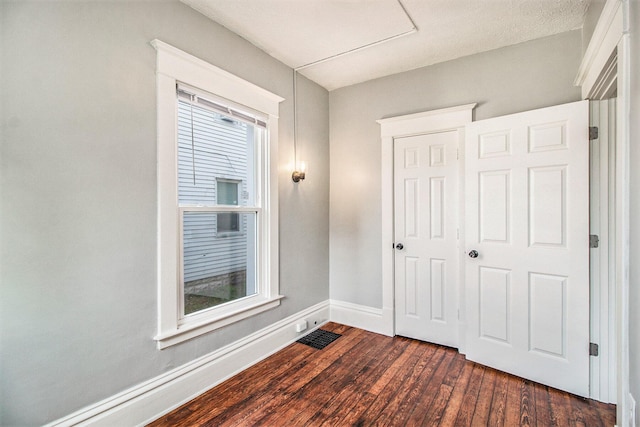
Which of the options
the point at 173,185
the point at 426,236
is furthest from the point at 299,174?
the point at 426,236

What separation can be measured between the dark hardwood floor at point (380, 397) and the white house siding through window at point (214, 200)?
0.68m

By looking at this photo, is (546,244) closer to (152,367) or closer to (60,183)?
A: (152,367)

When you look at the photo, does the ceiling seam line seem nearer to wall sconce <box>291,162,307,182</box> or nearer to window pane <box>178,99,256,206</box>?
window pane <box>178,99,256,206</box>

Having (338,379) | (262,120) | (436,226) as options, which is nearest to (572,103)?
(436,226)

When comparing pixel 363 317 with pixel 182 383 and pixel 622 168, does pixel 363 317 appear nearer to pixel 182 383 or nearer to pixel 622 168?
pixel 182 383

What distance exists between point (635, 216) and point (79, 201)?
2751 mm

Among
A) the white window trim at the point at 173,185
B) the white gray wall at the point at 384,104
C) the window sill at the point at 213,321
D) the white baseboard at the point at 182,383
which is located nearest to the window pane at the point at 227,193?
the white window trim at the point at 173,185

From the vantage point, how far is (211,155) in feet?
7.73

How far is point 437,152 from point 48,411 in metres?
3.34

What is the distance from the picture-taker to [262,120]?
2758 millimetres

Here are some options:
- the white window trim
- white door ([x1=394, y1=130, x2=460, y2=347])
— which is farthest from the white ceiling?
white door ([x1=394, y1=130, x2=460, y2=347])

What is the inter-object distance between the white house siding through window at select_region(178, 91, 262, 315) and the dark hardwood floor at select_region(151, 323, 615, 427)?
2.25ft

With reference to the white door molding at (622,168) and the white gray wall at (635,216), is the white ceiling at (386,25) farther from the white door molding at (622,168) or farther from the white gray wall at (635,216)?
the white gray wall at (635,216)

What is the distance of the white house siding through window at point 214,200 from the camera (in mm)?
2188
